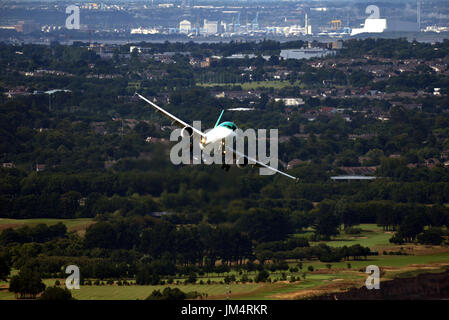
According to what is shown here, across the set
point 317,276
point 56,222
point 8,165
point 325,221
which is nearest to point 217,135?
point 317,276

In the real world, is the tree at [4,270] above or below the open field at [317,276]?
above

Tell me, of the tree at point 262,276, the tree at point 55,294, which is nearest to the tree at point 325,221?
the tree at point 262,276

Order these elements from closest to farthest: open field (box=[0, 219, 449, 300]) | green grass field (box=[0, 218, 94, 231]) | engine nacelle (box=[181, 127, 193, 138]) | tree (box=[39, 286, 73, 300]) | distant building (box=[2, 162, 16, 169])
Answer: engine nacelle (box=[181, 127, 193, 138]) → tree (box=[39, 286, 73, 300]) → open field (box=[0, 219, 449, 300]) → green grass field (box=[0, 218, 94, 231]) → distant building (box=[2, 162, 16, 169])

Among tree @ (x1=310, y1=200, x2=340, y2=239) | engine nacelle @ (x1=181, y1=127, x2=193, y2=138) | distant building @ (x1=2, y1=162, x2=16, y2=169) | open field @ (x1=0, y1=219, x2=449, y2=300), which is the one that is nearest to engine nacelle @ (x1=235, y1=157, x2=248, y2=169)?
engine nacelle @ (x1=181, y1=127, x2=193, y2=138)

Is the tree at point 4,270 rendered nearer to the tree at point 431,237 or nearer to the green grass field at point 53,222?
the green grass field at point 53,222

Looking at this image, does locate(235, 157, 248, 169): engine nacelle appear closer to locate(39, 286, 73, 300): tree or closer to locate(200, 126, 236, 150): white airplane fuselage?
locate(200, 126, 236, 150): white airplane fuselage
